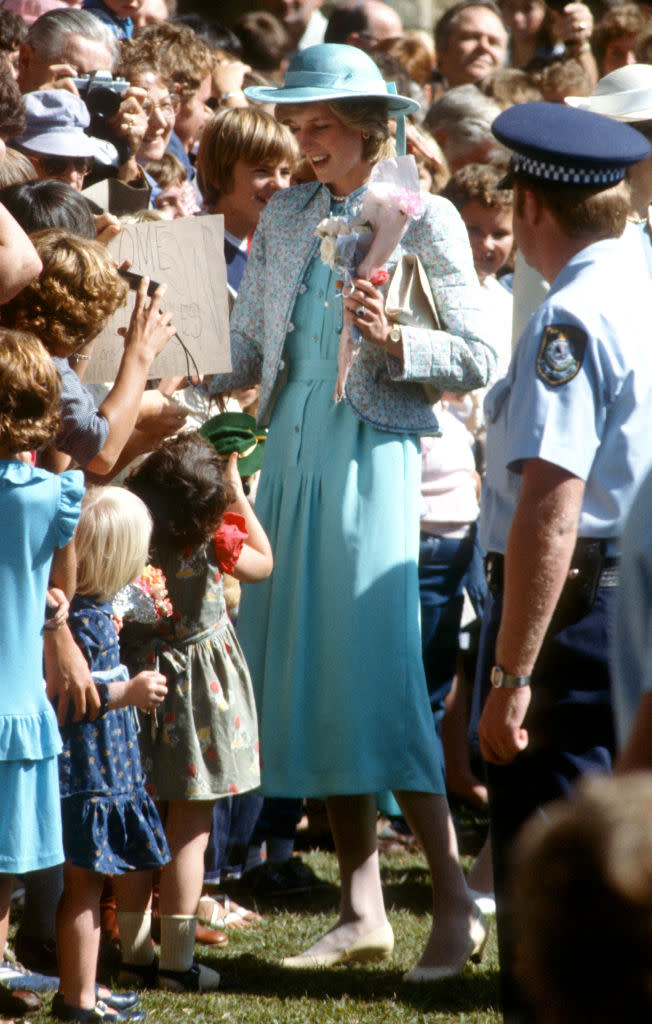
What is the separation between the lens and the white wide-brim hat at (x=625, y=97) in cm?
457

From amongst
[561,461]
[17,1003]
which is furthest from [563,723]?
[17,1003]

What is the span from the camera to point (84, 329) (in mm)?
3211

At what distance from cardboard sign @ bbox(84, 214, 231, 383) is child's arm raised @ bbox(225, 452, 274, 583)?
31 cm

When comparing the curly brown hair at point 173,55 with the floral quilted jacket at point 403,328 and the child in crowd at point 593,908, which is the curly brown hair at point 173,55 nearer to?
the floral quilted jacket at point 403,328

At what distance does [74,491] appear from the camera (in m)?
2.99

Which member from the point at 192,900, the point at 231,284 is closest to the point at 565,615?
the point at 192,900

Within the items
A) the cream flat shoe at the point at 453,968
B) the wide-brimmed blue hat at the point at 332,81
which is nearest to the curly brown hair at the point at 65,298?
the wide-brimmed blue hat at the point at 332,81

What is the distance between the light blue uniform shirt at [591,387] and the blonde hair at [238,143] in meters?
2.32

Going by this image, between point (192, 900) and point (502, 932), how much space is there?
113cm

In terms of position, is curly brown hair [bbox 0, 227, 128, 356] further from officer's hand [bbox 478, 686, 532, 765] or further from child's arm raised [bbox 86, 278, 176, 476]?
officer's hand [bbox 478, 686, 532, 765]

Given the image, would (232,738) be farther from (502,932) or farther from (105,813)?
(502,932)

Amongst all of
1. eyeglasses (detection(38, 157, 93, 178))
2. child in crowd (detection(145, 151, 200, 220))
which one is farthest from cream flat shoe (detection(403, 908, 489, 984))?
child in crowd (detection(145, 151, 200, 220))

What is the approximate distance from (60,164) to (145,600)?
1.52 meters

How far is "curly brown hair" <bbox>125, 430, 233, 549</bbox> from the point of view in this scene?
3.58 metres
